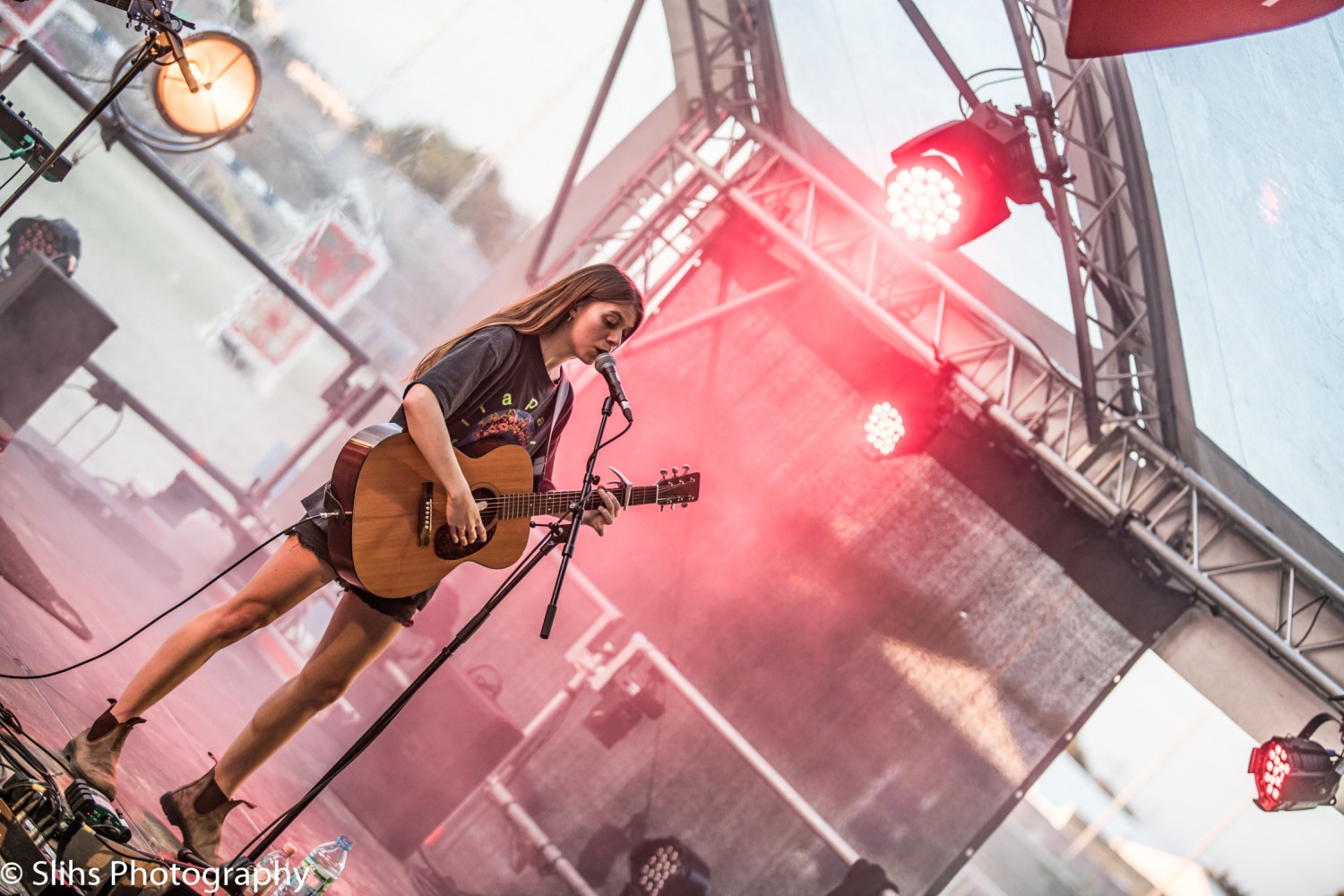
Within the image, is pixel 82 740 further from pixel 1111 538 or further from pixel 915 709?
pixel 1111 538

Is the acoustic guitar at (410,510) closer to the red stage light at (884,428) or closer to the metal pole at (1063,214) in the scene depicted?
the metal pole at (1063,214)

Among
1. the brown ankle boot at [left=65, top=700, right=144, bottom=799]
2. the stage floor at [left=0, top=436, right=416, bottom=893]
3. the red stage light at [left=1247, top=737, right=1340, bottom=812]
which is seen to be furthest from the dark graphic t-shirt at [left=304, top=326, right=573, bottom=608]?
the red stage light at [left=1247, top=737, right=1340, bottom=812]

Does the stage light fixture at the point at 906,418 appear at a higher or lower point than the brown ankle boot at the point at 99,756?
higher

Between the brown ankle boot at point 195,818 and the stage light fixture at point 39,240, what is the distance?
170 inches

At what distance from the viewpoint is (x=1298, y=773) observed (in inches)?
206

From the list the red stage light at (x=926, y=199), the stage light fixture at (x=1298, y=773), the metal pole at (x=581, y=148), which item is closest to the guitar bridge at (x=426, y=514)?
the red stage light at (x=926, y=199)

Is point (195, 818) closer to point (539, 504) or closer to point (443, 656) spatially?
point (443, 656)

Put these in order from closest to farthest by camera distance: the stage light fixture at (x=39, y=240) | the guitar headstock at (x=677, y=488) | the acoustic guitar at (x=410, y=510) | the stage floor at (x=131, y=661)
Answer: the acoustic guitar at (x=410, y=510) < the stage floor at (x=131, y=661) < the guitar headstock at (x=677, y=488) < the stage light fixture at (x=39, y=240)

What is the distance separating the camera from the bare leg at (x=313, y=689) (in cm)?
280

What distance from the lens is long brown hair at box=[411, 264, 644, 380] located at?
9.82 feet

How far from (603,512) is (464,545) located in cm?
51

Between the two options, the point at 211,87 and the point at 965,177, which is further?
the point at 211,87

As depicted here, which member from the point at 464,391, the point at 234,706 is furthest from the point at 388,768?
the point at 464,391

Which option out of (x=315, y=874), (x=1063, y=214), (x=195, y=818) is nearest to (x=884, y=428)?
(x=1063, y=214)
